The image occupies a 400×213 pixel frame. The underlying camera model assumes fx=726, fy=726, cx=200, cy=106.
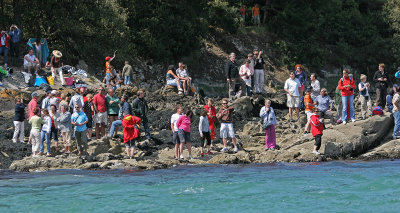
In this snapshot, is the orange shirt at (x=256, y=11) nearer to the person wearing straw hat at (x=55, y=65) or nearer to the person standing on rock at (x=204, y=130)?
the person wearing straw hat at (x=55, y=65)

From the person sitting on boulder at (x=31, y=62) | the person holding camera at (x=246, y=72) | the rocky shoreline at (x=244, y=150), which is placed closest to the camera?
the rocky shoreline at (x=244, y=150)

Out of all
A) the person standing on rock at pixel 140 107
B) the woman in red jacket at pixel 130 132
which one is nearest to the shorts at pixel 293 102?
the person standing on rock at pixel 140 107

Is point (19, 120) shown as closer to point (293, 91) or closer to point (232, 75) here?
point (232, 75)

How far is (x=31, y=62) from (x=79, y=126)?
805 cm

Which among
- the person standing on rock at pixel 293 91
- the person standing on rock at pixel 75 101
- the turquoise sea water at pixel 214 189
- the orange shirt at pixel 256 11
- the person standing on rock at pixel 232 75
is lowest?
the turquoise sea water at pixel 214 189

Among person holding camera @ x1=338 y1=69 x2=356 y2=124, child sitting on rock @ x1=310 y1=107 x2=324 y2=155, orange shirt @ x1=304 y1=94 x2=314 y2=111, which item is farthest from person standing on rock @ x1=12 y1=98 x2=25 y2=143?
person holding camera @ x1=338 y1=69 x2=356 y2=124

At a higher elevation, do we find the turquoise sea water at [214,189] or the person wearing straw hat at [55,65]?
the person wearing straw hat at [55,65]

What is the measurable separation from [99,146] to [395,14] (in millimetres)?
29526

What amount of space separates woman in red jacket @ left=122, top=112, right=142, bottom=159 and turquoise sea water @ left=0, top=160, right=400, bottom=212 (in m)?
1.60

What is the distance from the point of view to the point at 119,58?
35.7 meters

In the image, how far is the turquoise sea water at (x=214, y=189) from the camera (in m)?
17.6

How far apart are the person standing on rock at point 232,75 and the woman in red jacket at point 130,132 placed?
665 cm

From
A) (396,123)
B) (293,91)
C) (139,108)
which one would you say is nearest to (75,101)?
(139,108)

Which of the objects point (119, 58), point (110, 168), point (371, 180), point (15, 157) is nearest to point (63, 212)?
point (110, 168)
